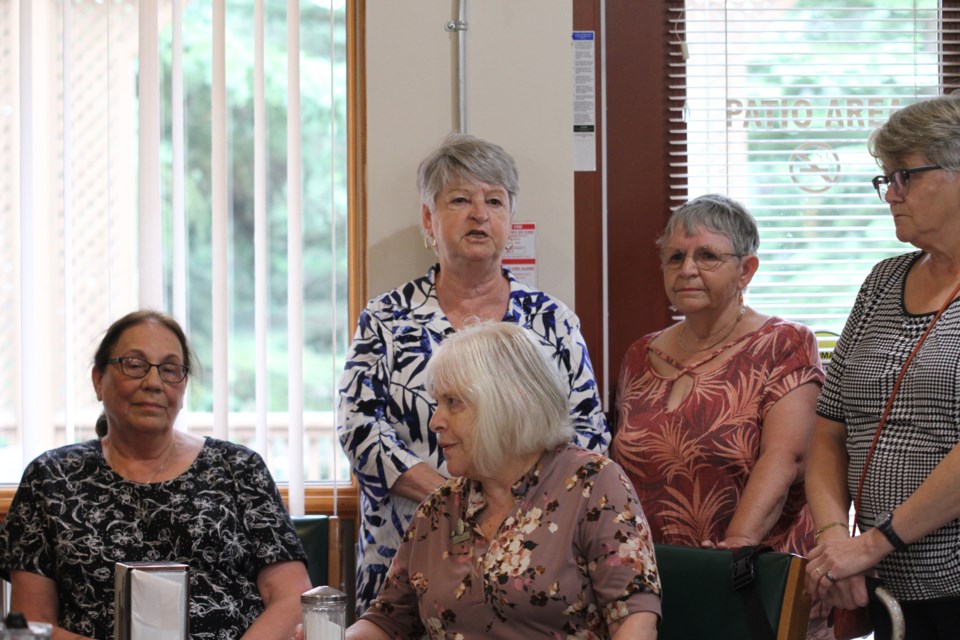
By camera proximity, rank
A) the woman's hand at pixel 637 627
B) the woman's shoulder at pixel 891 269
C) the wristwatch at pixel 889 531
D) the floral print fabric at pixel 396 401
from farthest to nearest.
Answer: the floral print fabric at pixel 396 401 → the woman's shoulder at pixel 891 269 → the wristwatch at pixel 889 531 → the woman's hand at pixel 637 627

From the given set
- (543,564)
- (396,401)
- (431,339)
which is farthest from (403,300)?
(543,564)

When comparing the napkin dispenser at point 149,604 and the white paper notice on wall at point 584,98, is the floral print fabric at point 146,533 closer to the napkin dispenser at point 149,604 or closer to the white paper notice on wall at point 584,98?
the napkin dispenser at point 149,604

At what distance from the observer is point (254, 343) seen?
10.4ft

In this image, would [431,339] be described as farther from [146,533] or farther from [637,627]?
[637,627]

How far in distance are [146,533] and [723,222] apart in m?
1.53

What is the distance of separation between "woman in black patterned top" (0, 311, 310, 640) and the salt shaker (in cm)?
71

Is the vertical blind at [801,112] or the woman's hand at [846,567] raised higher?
the vertical blind at [801,112]

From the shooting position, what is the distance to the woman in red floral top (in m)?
2.56

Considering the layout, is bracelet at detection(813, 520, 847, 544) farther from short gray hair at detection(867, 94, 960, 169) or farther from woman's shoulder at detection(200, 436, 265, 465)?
woman's shoulder at detection(200, 436, 265, 465)

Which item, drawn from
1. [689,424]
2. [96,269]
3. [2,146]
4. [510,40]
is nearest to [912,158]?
[689,424]

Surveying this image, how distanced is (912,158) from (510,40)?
4.16 ft

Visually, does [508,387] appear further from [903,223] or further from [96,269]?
[96,269]

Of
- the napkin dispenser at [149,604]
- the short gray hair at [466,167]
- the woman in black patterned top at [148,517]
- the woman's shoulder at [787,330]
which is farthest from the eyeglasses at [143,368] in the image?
the woman's shoulder at [787,330]

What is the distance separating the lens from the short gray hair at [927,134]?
218cm
